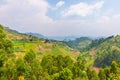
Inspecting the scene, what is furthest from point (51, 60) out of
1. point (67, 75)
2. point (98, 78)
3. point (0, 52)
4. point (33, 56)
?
point (67, 75)

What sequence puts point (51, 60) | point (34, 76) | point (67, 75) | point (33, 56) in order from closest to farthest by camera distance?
1. point (67, 75)
2. point (34, 76)
3. point (33, 56)
4. point (51, 60)

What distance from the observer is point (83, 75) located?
373 ft

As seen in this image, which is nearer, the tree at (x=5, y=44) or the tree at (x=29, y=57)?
the tree at (x=5, y=44)

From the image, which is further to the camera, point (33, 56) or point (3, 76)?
point (33, 56)

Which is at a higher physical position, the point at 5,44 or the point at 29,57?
the point at 5,44

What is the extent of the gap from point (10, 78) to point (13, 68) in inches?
173

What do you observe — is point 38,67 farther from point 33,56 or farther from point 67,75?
point 67,75

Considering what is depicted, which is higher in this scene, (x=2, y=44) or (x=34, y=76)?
(x=2, y=44)

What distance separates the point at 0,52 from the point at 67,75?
98.4 ft

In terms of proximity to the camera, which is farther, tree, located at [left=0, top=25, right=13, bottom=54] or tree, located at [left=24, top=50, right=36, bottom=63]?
tree, located at [left=24, top=50, right=36, bottom=63]

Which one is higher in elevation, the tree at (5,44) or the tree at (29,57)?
the tree at (5,44)

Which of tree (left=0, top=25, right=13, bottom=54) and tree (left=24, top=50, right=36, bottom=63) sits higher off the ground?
tree (left=0, top=25, right=13, bottom=54)

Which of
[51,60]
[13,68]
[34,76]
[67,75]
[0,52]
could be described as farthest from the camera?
[51,60]

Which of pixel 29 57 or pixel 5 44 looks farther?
pixel 29 57
